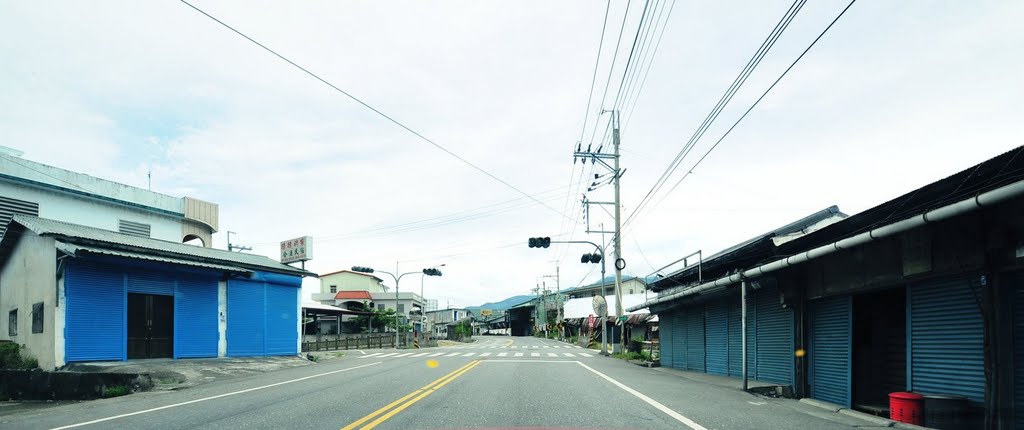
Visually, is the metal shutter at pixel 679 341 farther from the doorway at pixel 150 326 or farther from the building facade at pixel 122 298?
the doorway at pixel 150 326

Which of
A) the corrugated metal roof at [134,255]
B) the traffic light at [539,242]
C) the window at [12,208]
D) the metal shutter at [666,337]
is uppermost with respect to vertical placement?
the window at [12,208]

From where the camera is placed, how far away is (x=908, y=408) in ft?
28.8

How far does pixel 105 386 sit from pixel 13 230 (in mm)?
9728

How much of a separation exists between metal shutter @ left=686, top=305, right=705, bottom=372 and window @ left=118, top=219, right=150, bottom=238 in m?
27.0

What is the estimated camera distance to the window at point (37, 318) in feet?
62.6

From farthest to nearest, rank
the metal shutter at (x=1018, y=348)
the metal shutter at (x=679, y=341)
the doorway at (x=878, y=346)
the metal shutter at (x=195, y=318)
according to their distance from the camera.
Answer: the metal shutter at (x=679, y=341)
the metal shutter at (x=195, y=318)
the doorway at (x=878, y=346)
the metal shutter at (x=1018, y=348)

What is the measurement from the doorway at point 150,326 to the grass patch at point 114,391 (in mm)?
7328

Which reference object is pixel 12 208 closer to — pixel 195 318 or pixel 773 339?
pixel 195 318

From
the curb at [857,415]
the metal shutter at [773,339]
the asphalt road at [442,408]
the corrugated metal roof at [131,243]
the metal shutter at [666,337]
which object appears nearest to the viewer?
the asphalt road at [442,408]

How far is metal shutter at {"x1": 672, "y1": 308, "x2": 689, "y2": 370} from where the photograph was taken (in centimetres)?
2345

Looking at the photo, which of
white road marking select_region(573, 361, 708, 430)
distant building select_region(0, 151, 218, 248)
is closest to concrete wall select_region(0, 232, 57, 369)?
distant building select_region(0, 151, 218, 248)

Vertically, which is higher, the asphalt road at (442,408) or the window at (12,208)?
the window at (12,208)

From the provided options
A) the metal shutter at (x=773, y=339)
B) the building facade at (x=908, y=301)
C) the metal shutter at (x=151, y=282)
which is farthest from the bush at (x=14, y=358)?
the metal shutter at (x=773, y=339)

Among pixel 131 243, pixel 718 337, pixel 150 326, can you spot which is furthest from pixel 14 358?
pixel 718 337
